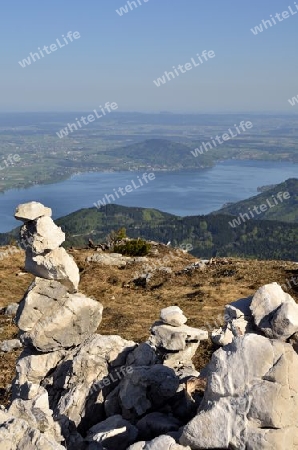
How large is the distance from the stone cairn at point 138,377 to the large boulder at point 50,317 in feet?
0.11

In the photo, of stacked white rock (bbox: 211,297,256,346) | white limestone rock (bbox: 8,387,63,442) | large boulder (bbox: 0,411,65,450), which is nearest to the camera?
large boulder (bbox: 0,411,65,450)

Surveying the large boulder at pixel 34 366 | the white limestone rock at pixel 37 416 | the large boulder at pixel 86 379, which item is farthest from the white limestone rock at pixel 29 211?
the white limestone rock at pixel 37 416

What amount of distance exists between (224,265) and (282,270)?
17.2ft

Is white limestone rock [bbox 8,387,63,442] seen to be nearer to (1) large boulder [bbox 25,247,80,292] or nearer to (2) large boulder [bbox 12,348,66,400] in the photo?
(2) large boulder [bbox 12,348,66,400]

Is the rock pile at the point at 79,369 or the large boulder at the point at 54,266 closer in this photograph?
the rock pile at the point at 79,369

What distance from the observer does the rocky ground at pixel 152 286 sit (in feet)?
92.3

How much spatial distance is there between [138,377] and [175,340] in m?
3.08

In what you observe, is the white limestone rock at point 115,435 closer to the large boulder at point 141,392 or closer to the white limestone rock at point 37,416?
the large boulder at point 141,392

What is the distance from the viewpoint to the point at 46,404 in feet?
44.5

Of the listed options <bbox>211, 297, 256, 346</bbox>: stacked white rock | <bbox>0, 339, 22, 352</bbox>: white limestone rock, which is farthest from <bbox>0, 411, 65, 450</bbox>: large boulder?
<bbox>0, 339, 22, 352</bbox>: white limestone rock

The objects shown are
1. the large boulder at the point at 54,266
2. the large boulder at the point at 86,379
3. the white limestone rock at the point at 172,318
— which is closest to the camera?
the large boulder at the point at 86,379

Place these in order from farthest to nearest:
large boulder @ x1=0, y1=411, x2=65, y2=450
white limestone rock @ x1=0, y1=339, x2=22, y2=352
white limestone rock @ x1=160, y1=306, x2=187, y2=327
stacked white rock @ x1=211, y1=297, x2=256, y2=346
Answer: white limestone rock @ x1=0, y1=339, x2=22, y2=352 < white limestone rock @ x1=160, y1=306, x2=187, y2=327 < stacked white rock @ x1=211, y1=297, x2=256, y2=346 < large boulder @ x1=0, y1=411, x2=65, y2=450

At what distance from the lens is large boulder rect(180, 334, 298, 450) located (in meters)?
11.0

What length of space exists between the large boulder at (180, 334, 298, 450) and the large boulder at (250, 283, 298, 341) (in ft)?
5.02
